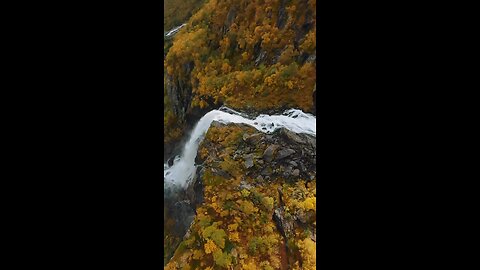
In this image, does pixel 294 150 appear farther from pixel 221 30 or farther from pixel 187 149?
pixel 221 30

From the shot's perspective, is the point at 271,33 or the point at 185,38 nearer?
the point at 271,33

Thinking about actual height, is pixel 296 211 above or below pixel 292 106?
below

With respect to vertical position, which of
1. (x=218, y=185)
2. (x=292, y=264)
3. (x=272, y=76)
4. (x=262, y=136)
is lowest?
(x=292, y=264)

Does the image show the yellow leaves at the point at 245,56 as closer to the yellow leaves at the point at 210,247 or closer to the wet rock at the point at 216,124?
the wet rock at the point at 216,124

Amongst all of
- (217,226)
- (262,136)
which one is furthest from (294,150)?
(217,226)

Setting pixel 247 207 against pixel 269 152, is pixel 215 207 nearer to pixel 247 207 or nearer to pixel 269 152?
pixel 247 207

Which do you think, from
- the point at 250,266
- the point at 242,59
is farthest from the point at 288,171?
the point at 242,59
